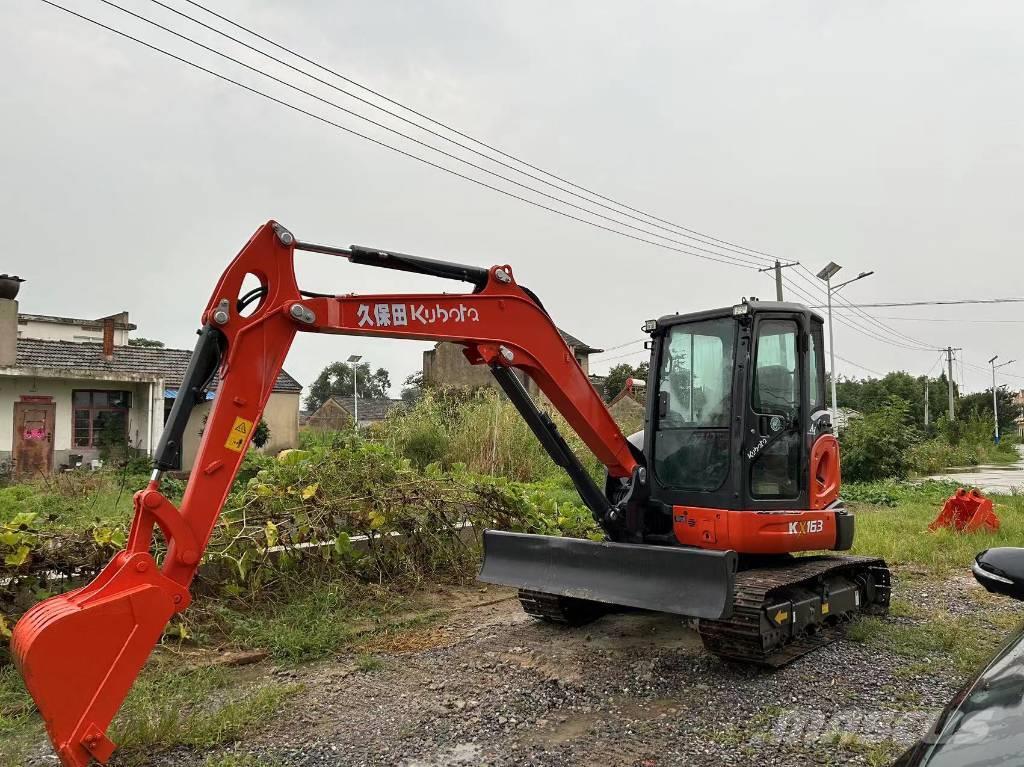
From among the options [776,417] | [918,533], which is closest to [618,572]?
[776,417]

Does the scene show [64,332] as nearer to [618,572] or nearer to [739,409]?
[618,572]

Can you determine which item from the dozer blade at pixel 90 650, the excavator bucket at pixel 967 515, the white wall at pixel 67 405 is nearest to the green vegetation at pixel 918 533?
the excavator bucket at pixel 967 515

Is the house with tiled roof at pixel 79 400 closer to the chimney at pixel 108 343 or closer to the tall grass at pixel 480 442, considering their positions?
the chimney at pixel 108 343

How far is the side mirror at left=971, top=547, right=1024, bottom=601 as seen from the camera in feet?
8.59

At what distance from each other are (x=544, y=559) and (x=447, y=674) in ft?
3.67

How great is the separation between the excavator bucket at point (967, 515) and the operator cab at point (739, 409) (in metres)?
5.41

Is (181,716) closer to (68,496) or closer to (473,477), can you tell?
(473,477)

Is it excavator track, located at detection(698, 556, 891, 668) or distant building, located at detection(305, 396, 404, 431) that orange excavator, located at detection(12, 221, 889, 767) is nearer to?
excavator track, located at detection(698, 556, 891, 668)

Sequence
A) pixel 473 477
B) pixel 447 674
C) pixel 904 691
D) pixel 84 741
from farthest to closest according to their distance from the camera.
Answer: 1. pixel 473 477
2. pixel 447 674
3. pixel 904 691
4. pixel 84 741

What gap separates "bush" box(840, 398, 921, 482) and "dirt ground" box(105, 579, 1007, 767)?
15.0m

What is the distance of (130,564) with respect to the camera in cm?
364

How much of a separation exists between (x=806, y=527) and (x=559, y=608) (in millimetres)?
1943

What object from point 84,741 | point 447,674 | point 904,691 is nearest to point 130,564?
point 84,741

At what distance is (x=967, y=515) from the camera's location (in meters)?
10.4
